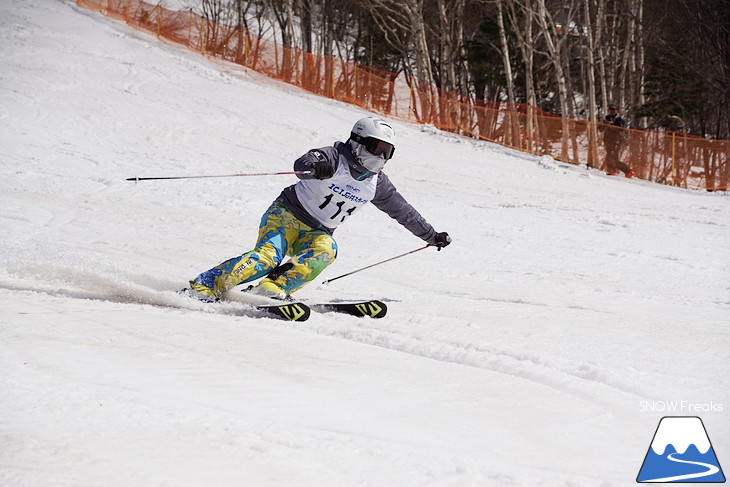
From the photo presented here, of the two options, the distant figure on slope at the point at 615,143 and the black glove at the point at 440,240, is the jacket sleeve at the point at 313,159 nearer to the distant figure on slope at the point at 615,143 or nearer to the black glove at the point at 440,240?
the black glove at the point at 440,240

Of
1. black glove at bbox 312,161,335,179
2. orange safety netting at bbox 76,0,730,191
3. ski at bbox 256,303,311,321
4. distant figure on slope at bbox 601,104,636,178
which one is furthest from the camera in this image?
distant figure on slope at bbox 601,104,636,178

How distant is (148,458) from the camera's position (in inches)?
102

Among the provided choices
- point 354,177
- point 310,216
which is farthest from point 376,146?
point 310,216

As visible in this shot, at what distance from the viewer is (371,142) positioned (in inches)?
213

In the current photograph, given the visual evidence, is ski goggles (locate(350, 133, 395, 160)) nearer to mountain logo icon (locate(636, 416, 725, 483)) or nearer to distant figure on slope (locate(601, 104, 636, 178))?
mountain logo icon (locate(636, 416, 725, 483))

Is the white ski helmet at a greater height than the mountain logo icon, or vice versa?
the white ski helmet

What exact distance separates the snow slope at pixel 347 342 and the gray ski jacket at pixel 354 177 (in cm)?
64

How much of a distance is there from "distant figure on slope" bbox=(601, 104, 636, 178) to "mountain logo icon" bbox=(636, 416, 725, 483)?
16796 mm

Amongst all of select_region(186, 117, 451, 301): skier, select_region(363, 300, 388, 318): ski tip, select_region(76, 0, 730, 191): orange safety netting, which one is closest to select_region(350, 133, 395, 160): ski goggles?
select_region(186, 117, 451, 301): skier

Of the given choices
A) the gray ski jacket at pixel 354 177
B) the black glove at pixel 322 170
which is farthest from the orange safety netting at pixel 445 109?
the black glove at pixel 322 170

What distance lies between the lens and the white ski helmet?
213 inches

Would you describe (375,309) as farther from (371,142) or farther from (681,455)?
(681,455)

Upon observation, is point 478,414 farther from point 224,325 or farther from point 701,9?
point 701,9

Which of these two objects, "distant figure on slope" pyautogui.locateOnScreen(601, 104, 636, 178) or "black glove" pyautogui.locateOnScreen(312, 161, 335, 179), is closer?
"black glove" pyautogui.locateOnScreen(312, 161, 335, 179)
